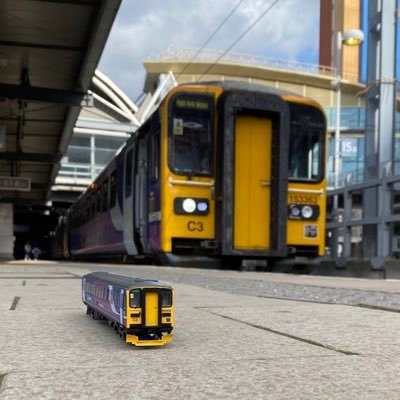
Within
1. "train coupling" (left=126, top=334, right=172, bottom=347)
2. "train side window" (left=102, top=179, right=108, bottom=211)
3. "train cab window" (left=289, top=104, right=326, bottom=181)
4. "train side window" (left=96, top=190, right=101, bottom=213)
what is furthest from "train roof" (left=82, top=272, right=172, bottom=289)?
"train side window" (left=96, top=190, right=101, bottom=213)

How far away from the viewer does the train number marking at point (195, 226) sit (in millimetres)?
9375

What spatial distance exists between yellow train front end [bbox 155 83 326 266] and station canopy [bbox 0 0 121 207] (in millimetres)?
2968

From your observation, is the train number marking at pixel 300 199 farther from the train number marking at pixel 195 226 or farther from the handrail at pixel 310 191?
the train number marking at pixel 195 226

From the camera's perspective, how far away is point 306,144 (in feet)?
34.2

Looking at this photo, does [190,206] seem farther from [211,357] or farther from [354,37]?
[354,37]

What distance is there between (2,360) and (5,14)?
11370 mm

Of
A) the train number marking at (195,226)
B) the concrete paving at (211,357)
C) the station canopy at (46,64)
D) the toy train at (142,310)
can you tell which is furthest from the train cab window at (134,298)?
the station canopy at (46,64)

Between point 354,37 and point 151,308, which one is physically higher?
point 354,37

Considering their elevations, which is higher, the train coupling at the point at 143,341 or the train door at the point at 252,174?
the train door at the point at 252,174

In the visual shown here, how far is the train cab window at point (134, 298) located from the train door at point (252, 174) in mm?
6681

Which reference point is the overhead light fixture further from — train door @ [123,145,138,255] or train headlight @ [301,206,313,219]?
train headlight @ [301,206,313,219]

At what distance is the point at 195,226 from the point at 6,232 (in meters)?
29.6

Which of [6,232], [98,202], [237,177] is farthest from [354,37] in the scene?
[6,232]

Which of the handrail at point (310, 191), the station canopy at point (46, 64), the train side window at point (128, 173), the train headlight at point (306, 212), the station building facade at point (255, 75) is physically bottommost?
the train headlight at point (306, 212)
